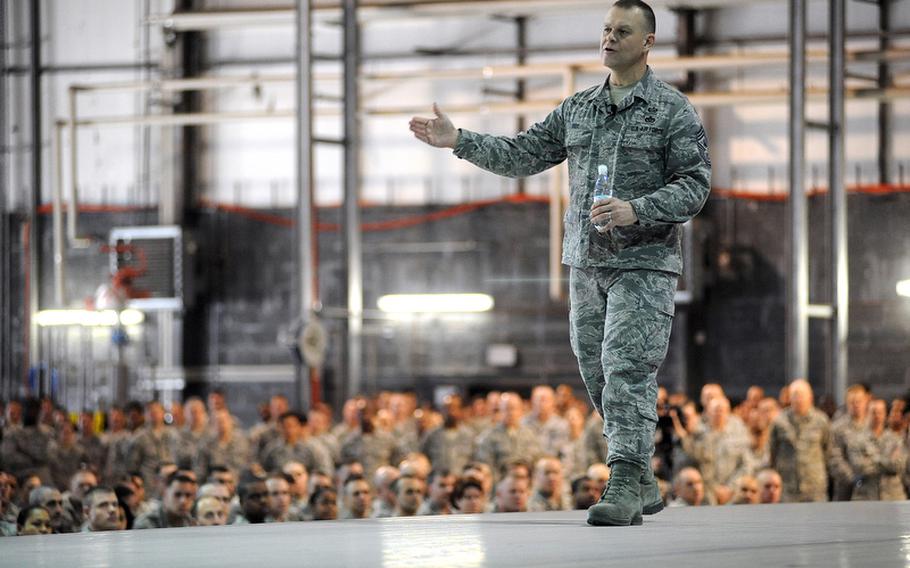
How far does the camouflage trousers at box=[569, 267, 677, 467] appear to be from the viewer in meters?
4.62

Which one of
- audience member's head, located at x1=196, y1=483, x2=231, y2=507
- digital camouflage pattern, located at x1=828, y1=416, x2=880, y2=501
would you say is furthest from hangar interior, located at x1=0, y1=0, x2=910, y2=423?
audience member's head, located at x1=196, y1=483, x2=231, y2=507

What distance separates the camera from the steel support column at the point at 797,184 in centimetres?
1388

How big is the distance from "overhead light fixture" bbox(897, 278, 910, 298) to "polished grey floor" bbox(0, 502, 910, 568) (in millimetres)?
12069

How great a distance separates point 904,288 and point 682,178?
12.8 meters

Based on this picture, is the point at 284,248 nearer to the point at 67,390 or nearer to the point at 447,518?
the point at 67,390

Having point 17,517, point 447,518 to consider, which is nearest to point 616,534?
point 447,518

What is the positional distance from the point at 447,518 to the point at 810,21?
1450cm

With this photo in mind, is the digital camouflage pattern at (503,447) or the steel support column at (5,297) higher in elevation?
the steel support column at (5,297)

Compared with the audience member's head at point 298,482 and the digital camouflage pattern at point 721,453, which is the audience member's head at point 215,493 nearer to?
the audience member's head at point 298,482

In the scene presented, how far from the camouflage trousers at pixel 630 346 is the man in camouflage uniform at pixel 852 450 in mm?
7393

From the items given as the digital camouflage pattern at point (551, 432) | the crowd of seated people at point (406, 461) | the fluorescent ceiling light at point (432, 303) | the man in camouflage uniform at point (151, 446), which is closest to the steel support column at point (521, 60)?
the fluorescent ceiling light at point (432, 303)

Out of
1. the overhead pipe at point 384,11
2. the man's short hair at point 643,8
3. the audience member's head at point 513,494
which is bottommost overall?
the audience member's head at point 513,494

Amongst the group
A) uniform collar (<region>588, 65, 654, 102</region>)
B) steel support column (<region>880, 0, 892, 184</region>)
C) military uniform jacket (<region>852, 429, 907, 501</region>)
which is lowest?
military uniform jacket (<region>852, 429, 907, 501</region>)

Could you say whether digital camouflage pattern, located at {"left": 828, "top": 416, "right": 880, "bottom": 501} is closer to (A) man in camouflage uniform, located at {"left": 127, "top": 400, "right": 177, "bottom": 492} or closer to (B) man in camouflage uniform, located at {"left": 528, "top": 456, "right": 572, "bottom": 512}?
(B) man in camouflage uniform, located at {"left": 528, "top": 456, "right": 572, "bottom": 512}
